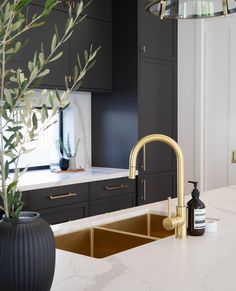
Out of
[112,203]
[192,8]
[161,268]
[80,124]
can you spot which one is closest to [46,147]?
[80,124]

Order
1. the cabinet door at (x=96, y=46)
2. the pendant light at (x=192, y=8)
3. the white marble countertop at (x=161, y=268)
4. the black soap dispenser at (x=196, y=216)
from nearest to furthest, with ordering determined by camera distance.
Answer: the white marble countertop at (x=161, y=268) → the black soap dispenser at (x=196, y=216) → the pendant light at (x=192, y=8) → the cabinet door at (x=96, y=46)

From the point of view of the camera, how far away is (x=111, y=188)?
3.84m

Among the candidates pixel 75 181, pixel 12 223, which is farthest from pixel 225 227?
pixel 75 181

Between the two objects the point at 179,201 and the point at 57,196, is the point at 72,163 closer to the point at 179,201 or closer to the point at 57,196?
the point at 57,196

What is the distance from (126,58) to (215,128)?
114cm

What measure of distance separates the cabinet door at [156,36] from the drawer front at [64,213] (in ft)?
4.98

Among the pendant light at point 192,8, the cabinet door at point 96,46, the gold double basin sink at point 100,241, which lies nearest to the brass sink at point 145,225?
the gold double basin sink at point 100,241

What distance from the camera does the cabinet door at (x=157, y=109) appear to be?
415 cm

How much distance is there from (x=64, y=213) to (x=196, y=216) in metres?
1.82

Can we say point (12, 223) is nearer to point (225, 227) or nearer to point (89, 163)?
point (225, 227)

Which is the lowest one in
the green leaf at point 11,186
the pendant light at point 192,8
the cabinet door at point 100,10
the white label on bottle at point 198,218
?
the white label on bottle at point 198,218

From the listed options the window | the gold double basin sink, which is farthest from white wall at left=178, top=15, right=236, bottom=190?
the gold double basin sink

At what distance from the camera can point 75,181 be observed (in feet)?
11.5

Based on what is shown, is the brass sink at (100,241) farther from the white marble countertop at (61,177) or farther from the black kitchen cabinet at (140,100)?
the black kitchen cabinet at (140,100)
